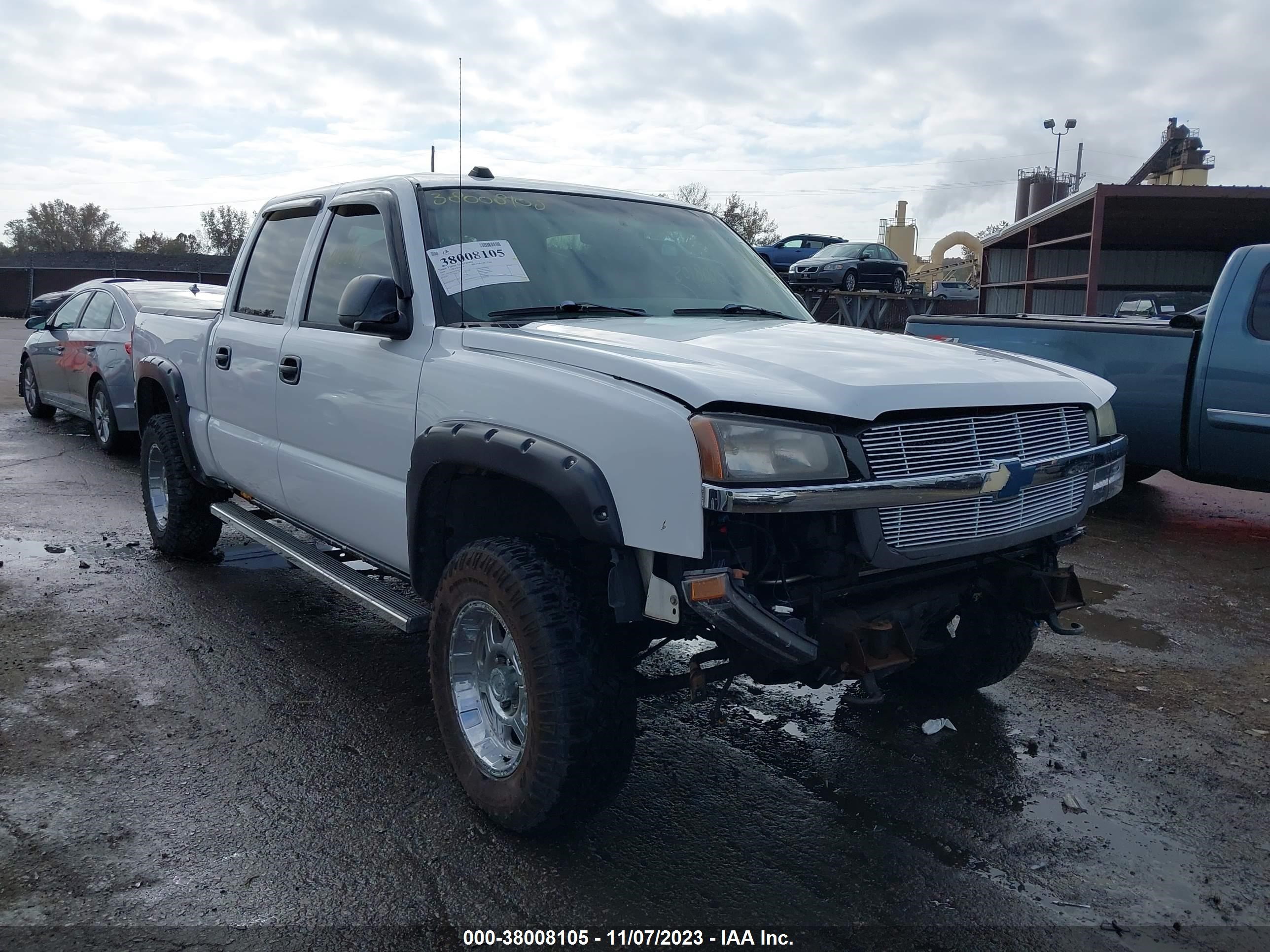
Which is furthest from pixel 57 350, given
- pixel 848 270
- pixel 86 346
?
pixel 848 270

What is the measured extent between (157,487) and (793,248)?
2513 centimetres

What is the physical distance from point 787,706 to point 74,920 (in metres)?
2.63

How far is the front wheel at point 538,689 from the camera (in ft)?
9.52

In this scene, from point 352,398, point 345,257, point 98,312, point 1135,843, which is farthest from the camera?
point 98,312

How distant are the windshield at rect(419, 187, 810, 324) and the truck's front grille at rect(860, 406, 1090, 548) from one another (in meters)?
1.31

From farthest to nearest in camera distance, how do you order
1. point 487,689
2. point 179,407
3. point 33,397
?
point 33,397, point 179,407, point 487,689

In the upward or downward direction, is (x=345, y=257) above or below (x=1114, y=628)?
above

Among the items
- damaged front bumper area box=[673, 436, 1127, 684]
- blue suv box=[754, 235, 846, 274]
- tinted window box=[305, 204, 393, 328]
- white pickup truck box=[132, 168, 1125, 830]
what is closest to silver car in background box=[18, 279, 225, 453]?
tinted window box=[305, 204, 393, 328]

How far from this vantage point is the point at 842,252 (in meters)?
25.6

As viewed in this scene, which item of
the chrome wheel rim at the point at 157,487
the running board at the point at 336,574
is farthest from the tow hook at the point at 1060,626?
the chrome wheel rim at the point at 157,487

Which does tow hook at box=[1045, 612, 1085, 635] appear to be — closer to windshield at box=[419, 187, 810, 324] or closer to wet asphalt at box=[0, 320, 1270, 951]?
wet asphalt at box=[0, 320, 1270, 951]

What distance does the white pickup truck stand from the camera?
2.76 metres

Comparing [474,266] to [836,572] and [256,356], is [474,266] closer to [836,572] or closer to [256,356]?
[256,356]

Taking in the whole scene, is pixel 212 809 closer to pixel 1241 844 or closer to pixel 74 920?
pixel 74 920
